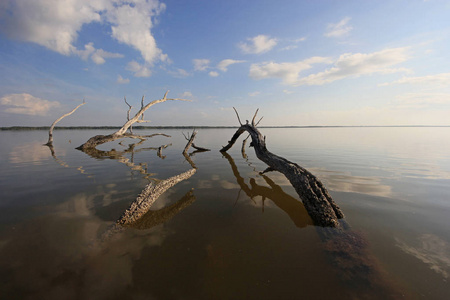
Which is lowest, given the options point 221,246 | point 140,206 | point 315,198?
point 221,246

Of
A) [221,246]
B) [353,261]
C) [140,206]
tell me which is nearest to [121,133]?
[140,206]

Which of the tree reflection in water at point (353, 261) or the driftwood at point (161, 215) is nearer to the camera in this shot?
the tree reflection in water at point (353, 261)

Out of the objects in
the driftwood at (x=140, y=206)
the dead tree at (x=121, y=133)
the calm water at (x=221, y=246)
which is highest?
the dead tree at (x=121, y=133)

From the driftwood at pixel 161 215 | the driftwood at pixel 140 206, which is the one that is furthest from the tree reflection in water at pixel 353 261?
the driftwood at pixel 140 206

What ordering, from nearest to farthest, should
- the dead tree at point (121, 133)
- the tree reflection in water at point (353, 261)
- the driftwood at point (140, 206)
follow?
1. the tree reflection in water at point (353, 261)
2. the driftwood at point (140, 206)
3. the dead tree at point (121, 133)

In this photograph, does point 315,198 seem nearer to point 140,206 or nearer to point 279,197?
point 279,197

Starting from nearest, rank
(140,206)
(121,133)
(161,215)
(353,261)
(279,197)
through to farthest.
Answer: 1. (353,261)
2. (140,206)
3. (161,215)
4. (279,197)
5. (121,133)

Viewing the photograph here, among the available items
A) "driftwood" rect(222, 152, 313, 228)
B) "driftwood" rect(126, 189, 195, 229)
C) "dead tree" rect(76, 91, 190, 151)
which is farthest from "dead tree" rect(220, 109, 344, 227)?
"dead tree" rect(76, 91, 190, 151)

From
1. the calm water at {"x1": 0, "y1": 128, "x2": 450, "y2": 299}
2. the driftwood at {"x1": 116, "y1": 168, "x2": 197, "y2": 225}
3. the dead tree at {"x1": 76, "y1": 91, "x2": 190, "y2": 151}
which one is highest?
the dead tree at {"x1": 76, "y1": 91, "x2": 190, "y2": 151}

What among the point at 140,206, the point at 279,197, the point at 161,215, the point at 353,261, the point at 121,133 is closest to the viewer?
the point at 353,261

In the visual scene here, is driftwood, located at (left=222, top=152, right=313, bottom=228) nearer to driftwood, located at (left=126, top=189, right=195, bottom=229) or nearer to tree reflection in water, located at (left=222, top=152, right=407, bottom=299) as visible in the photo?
tree reflection in water, located at (left=222, top=152, right=407, bottom=299)

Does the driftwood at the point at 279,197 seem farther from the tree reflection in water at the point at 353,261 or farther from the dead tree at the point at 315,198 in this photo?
the dead tree at the point at 315,198

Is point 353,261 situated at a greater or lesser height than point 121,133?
lesser

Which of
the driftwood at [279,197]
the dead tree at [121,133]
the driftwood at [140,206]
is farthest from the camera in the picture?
the dead tree at [121,133]
